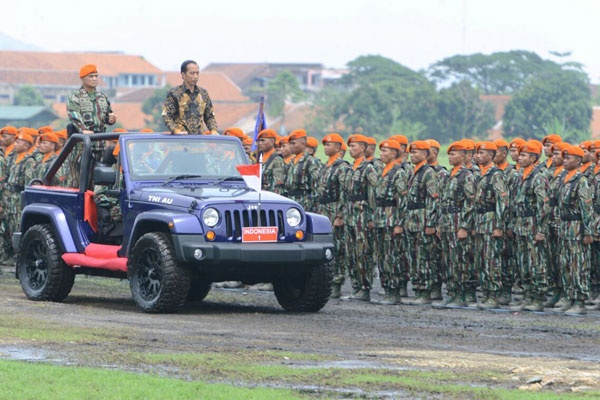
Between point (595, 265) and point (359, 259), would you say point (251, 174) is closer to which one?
point (359, 259)

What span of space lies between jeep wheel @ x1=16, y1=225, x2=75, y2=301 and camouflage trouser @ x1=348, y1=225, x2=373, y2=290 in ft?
11.9

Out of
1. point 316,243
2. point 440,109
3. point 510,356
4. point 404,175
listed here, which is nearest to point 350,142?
point 404,175

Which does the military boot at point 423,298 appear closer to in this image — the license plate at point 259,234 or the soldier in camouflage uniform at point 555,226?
the soldier in camouflage uniform at point 555,226

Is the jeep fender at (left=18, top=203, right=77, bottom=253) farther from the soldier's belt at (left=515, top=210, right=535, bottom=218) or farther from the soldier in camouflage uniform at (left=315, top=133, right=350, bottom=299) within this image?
the soldier's belt at (left=515, top=210, right=535, bottom=218)

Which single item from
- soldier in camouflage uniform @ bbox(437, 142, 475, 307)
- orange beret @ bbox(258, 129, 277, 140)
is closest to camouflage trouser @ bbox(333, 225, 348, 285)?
soldier in camouflage uniform @ bbox(437, 142, 475, 307)

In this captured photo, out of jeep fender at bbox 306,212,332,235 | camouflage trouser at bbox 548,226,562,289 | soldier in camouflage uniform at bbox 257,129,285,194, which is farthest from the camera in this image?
soldier in camouflage uniform at bbox 257,129,285,194

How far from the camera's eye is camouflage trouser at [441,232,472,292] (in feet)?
59.5

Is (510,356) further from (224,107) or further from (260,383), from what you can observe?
(224,107)

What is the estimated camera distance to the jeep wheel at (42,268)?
54.9 feet

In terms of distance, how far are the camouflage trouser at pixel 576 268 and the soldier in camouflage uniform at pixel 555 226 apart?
217 millimetres

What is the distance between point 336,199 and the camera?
19.1m

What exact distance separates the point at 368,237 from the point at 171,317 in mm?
4190

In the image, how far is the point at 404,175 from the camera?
1836 centimetres

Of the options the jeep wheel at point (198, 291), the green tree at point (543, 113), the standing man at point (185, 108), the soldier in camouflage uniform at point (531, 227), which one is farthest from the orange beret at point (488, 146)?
the green tree at point (543, 113)
